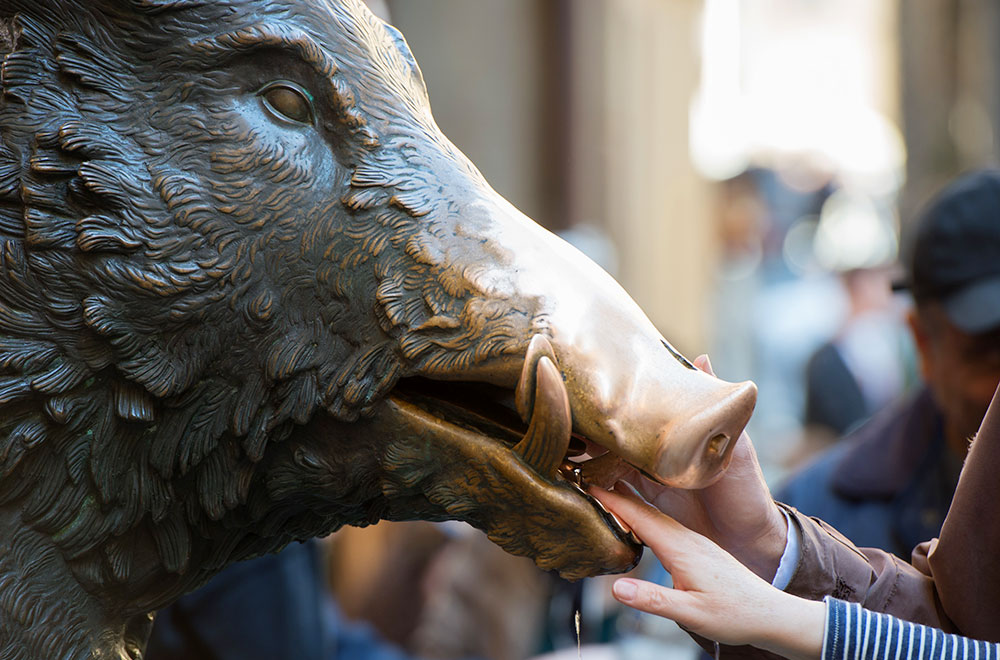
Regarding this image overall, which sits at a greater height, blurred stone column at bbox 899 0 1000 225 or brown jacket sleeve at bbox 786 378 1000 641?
brown jacket sleeve at bbox 786 378 1000 641

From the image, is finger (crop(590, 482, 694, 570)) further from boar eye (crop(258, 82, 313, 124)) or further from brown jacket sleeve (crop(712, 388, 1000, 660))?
boar eye (crop(258, 82, 313, 124))

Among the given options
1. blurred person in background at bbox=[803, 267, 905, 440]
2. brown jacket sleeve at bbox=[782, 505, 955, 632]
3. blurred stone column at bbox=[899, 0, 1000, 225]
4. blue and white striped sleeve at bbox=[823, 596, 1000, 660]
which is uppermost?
blue and white striped sleeve at bbox=[823, 596, 1000, 660]

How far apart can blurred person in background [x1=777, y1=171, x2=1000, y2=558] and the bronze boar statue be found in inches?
53.2

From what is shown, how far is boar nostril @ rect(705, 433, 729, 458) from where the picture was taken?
35.2 inches

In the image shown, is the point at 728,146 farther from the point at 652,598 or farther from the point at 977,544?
the point at 652,598

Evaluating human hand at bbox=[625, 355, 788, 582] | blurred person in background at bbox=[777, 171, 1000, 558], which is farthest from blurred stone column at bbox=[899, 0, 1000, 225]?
human hand at bbox=[625, 355, 788, 582]

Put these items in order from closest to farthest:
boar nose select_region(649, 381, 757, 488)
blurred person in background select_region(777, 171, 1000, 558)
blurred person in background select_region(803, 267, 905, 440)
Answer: boar nose select_region(649, 381, 757, 488)
blurred person in background select_region(777, 171, 1000, 558)
blurred person in background select_region(803, 267, 905, 440)

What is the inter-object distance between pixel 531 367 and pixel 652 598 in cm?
25

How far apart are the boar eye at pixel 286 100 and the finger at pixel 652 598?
49 cm

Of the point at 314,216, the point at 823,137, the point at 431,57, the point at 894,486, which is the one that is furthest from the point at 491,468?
the point at 823,137

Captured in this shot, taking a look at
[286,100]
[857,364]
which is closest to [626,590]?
[286,100]

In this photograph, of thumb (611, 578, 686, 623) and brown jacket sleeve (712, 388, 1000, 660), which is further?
brown jacket sleeve (712, 388, 1000, 660)

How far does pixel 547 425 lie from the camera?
2.99 ft

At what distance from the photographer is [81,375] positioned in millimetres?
971
